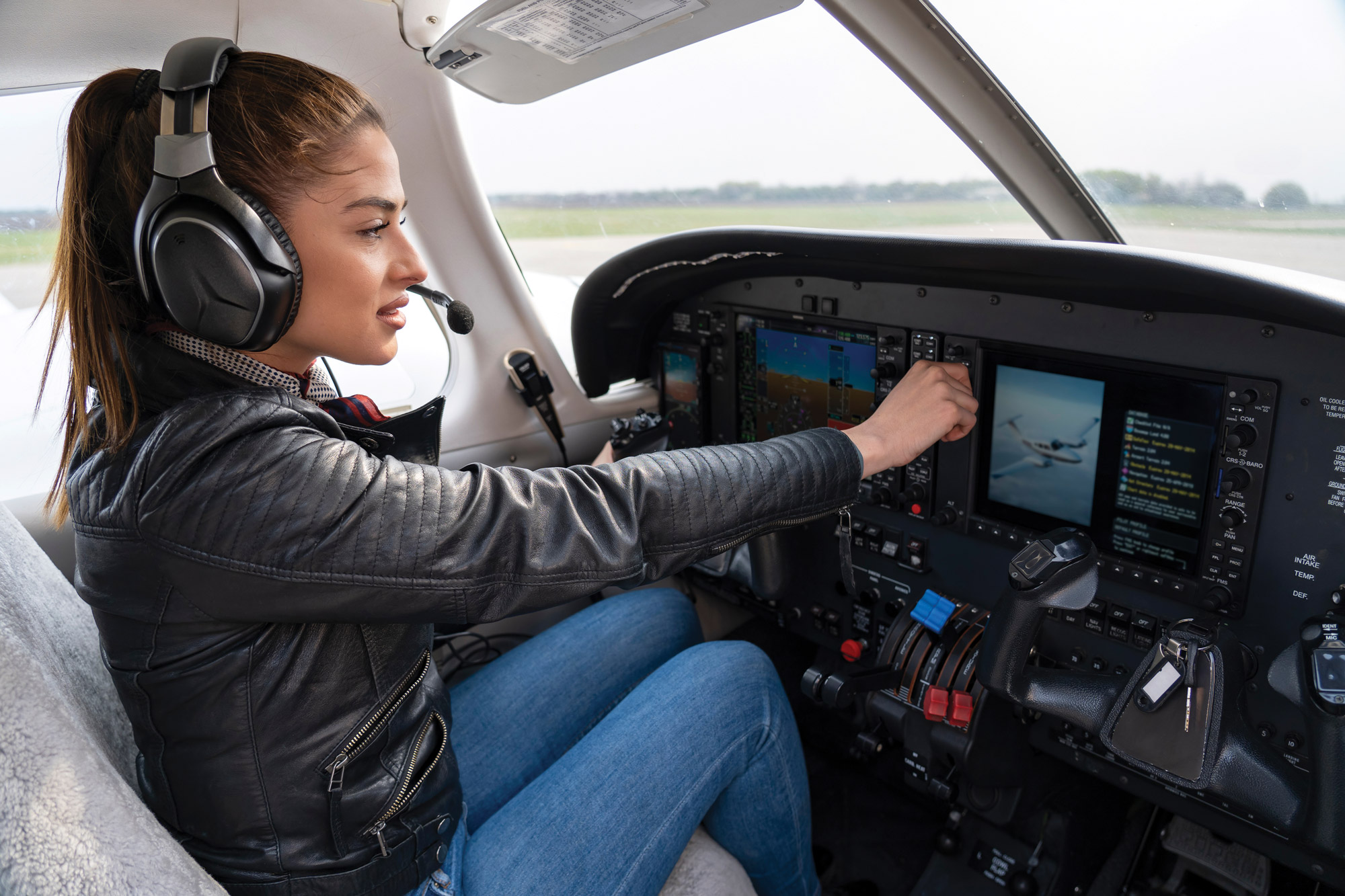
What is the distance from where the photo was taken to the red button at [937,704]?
1372mm

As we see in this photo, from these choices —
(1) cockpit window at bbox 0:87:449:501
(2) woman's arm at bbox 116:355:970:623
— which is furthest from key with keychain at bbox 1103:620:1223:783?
(1) cockpit window at bbox 0:87:449:501

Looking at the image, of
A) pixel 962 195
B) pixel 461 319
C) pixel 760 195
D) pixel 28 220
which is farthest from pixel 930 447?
pixel 760 195

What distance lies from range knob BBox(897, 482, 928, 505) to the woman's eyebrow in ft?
3.39

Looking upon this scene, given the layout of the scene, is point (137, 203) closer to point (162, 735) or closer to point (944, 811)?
point (162, 735)

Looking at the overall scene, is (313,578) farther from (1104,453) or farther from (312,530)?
(1104,453)

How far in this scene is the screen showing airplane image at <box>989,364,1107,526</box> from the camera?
49.5 inches

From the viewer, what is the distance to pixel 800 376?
1683 mm

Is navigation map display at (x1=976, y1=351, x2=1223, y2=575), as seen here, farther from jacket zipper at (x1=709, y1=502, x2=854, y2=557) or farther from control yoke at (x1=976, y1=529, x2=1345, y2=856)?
jacket zipper at (x1=709, y1=502, x2=854, y2=557)

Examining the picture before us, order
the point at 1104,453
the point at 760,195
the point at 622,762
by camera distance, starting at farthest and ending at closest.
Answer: the point at 760,195
the point at 1104,453
the point at 622,762

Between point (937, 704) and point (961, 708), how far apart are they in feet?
0.13

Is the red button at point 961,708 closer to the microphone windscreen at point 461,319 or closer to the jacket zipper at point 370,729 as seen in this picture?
the jacket zipper at point 370,729

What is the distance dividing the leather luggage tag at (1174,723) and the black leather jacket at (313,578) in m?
0.52

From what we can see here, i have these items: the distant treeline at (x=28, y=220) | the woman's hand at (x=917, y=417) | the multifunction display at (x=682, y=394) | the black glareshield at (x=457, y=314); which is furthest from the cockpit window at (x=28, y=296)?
the woman's hand at (x=917, y=417)

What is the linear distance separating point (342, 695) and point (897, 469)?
1033 mm
